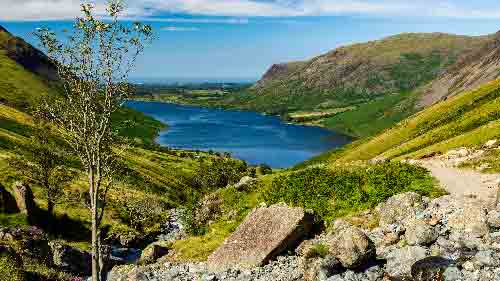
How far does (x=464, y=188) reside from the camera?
143ft

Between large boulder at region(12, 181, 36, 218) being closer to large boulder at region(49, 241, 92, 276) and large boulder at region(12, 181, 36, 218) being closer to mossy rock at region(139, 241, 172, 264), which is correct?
large boulder at region(49, 241, 92, 276)

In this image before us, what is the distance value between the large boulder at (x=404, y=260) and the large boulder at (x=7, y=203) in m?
72.9

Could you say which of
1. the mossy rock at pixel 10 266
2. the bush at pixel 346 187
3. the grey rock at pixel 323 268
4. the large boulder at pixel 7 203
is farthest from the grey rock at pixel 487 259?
the large boulder at pixel 7 203

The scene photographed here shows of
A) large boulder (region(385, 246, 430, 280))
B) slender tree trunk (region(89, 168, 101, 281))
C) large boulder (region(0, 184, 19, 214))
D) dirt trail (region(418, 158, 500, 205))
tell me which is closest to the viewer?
large boulder (region(385, 246, 430, 280))

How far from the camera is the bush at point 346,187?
4122cm

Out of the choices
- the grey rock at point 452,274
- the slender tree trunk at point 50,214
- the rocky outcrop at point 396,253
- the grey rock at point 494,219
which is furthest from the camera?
the slender tree trunk at point 50,214

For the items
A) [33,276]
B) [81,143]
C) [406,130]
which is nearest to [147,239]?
[33,276]

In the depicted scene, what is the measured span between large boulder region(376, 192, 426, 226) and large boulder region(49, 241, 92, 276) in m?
44.6

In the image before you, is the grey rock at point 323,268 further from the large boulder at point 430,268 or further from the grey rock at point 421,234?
the grey rock at point 421,234

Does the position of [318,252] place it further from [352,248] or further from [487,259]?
[487,259]

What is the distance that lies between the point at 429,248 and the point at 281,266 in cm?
927

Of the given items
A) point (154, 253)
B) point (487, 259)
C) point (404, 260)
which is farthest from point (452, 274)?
point (154, 253)

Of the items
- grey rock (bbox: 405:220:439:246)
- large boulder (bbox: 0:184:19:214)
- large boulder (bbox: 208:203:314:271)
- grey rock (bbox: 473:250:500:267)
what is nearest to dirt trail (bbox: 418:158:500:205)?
grey rock (bbox: 405:220:439:246)

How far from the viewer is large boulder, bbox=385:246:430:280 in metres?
26.6
